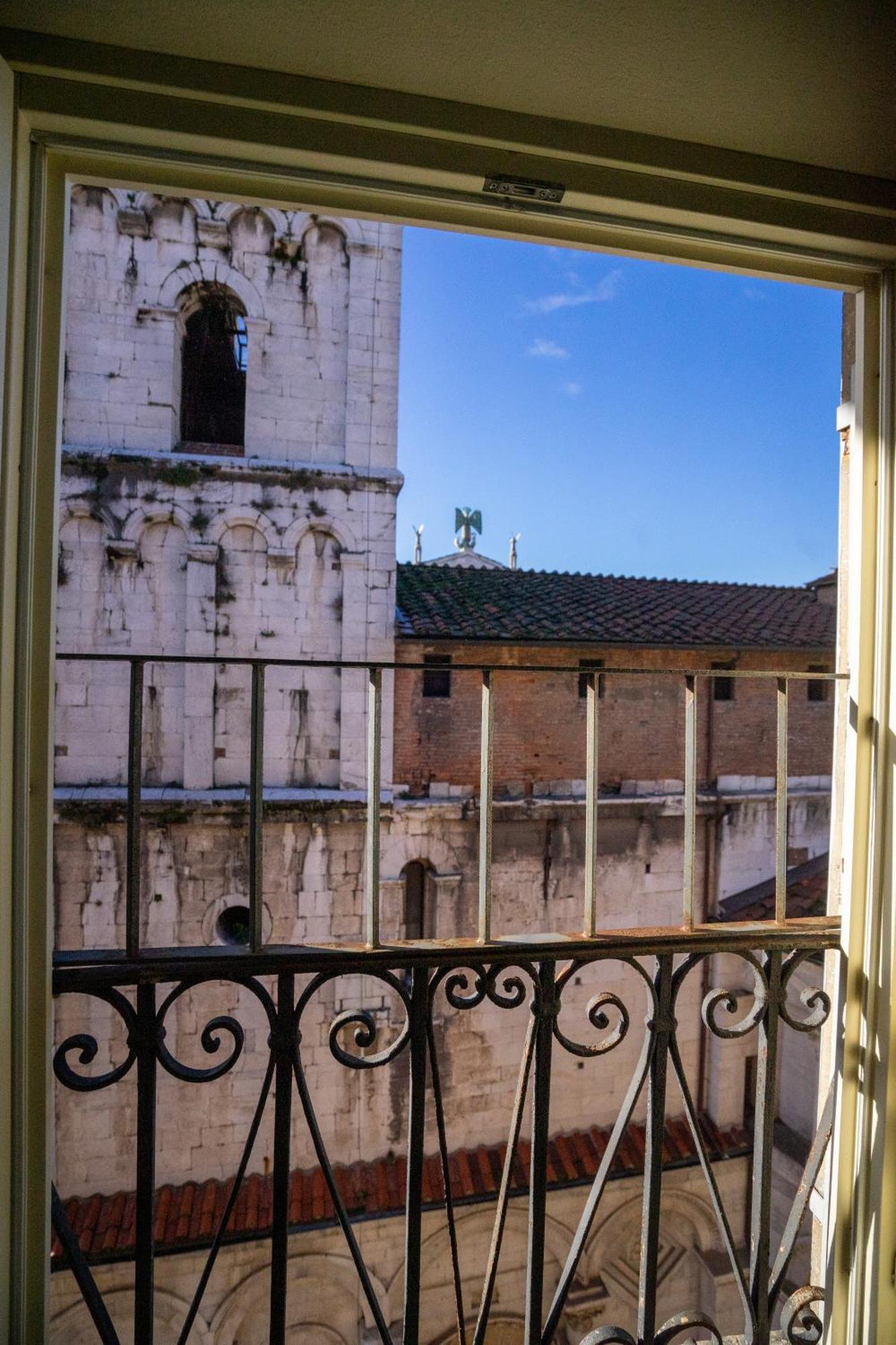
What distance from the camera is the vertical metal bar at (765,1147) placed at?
1.44 metres

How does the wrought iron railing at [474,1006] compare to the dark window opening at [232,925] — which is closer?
the wrought iron railing at [474,1006]

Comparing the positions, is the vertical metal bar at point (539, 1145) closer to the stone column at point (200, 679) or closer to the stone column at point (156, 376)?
the stone column at point (200, 679)

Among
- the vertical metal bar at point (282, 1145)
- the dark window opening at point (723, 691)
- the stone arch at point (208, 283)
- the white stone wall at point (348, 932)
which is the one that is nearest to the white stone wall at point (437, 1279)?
the white stone wall at point (348, 932)

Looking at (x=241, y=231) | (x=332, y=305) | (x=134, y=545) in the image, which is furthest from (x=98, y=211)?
(x=134, y=545)

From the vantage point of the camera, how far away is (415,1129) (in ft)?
4.58

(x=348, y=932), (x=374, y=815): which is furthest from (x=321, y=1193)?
(x=374, y=815)

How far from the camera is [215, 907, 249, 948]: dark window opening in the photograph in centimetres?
610

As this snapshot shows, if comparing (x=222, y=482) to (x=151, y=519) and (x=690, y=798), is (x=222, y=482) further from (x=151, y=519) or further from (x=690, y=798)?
(x=690, y=798)

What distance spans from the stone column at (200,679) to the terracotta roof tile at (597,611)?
189 cm

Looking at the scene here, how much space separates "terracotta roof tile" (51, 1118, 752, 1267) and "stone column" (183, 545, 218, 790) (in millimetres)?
3484

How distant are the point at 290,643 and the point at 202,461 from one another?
1.89 meters

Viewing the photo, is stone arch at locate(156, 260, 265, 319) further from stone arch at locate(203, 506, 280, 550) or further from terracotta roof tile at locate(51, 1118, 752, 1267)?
terracotta roof tile at locate(51, 1118, 752, 1267)

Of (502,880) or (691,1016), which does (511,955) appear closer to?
(502,880)

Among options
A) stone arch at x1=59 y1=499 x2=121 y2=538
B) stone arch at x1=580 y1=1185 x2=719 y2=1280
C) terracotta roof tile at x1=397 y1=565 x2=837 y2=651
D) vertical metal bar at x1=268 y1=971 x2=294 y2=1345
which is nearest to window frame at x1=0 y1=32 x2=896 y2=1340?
vertical metal bar at x1=268 y1=971 x2=294 y2=1345
